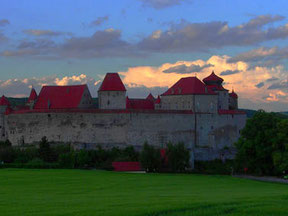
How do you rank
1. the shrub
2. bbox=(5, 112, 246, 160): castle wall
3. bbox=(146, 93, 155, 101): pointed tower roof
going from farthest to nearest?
bbox=(146, 93, 155, 101): pointed tower roof
bbox=(5, 112, 246, 160): castle wall
the shrub

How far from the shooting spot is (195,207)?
17.9 meters

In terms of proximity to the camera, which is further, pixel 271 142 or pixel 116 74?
pixel 116 74

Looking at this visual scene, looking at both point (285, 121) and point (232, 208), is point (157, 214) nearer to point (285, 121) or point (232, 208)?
point (232, 208)

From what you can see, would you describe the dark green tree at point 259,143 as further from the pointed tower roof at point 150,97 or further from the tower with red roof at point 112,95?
the pointed tower roof at point 150,97

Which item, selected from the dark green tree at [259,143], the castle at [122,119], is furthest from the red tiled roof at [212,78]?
the dark green tree at [259,143]

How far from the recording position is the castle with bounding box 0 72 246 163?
60.6 meters

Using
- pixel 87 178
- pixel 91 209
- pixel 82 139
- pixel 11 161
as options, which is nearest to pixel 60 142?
pixel 82 139

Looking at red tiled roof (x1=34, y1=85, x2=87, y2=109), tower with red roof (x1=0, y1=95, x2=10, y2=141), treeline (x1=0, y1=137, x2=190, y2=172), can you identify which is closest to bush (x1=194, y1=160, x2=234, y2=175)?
treeline (x1=0, y1=137, x2=190, y2=172)

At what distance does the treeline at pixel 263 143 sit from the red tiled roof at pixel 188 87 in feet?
46.4

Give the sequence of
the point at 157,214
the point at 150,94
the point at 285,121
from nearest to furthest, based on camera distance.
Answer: the point at 157,214 → the point at 285,121 → the point at 150,94

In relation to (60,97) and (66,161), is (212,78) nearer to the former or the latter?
(60,97)

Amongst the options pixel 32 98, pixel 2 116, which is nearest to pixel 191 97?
pixel 32 98

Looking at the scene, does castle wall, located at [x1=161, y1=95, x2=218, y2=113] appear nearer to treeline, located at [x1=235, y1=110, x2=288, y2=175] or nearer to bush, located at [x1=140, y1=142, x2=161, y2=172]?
treeline, located at [x1=235, y1=110, x2=288, y2=175]

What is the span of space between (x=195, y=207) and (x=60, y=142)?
4407 cm
